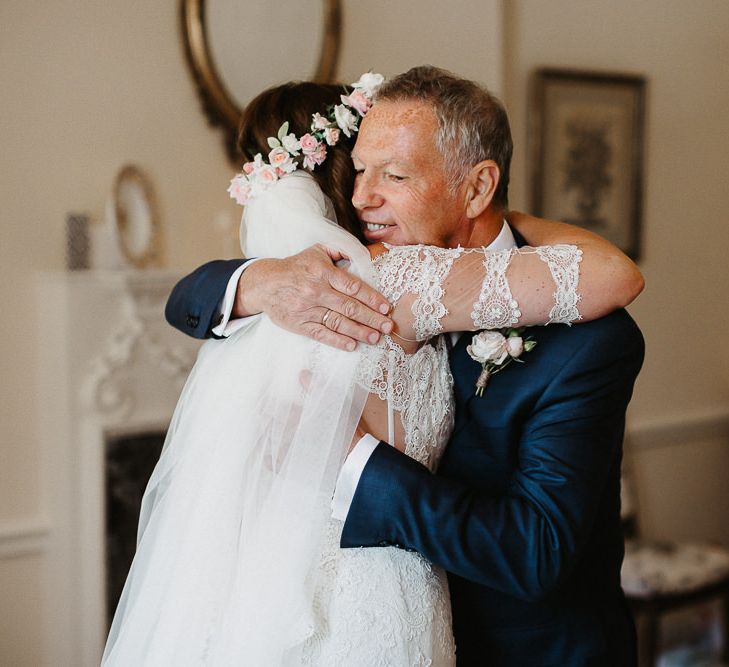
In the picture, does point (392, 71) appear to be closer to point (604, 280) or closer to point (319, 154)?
point (319, 154)

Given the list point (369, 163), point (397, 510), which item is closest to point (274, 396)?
point (397, 510)

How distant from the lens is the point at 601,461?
1478 mm

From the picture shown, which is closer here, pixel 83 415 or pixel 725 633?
pixel 83 415

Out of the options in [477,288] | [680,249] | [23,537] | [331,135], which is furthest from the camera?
[680,249]

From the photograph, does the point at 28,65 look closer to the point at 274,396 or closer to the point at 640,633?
the point at 274,396

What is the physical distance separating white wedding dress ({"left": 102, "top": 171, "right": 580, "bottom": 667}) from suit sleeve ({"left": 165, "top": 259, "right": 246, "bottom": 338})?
0.12 m

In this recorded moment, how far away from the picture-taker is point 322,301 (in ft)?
4.50

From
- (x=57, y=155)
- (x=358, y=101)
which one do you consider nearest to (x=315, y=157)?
(x=358, y=101)

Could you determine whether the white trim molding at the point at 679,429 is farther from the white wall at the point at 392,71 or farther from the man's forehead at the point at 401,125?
the man's forehead at the point at 401,125

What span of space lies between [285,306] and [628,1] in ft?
11.8

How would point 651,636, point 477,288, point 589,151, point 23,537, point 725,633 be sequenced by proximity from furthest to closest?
point 589,151
point 725,633
point 651,636
point 23,537
point 477,288

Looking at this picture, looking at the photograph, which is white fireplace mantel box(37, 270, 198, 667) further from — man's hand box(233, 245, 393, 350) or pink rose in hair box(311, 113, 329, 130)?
man's hand box(233, 245, 393, 350)

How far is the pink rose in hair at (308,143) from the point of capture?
160 centimetres

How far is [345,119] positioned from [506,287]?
18.3 inches
